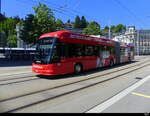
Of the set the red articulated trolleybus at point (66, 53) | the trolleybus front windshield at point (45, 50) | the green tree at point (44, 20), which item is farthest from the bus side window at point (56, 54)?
the green tree at point (44, 20)

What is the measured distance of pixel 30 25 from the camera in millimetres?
28625

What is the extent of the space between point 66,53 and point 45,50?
139 centimetres

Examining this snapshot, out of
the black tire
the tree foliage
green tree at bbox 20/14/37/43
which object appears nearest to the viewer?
the black tire

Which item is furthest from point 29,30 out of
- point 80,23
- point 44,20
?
point 80,23

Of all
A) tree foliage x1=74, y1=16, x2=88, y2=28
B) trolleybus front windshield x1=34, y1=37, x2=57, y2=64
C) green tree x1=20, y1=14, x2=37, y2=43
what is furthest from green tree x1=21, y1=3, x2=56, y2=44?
tree foliage x1=74, y1=16, x2=88, y2=28

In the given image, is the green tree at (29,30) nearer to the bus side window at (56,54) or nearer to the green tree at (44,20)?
the green tree at (44,20)


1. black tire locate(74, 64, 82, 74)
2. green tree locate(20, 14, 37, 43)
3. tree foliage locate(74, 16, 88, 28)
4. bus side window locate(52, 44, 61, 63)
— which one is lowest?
black tire locate(74, 64, 82, 74)

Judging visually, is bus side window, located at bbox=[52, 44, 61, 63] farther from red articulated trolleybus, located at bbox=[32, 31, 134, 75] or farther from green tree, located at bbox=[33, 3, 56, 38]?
green tree, located at bbox=[33, 3, 56, 38]

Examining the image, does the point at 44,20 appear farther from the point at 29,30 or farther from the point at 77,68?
the point at 77,68

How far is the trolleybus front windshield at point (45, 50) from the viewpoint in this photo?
988 cm

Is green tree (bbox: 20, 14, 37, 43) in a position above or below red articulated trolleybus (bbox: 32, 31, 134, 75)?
above

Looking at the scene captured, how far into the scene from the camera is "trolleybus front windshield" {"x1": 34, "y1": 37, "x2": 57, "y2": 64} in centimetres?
988

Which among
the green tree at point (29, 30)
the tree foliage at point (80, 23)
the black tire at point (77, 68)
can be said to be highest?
the tree foliage at point (80, 23)

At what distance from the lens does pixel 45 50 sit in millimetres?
10133
